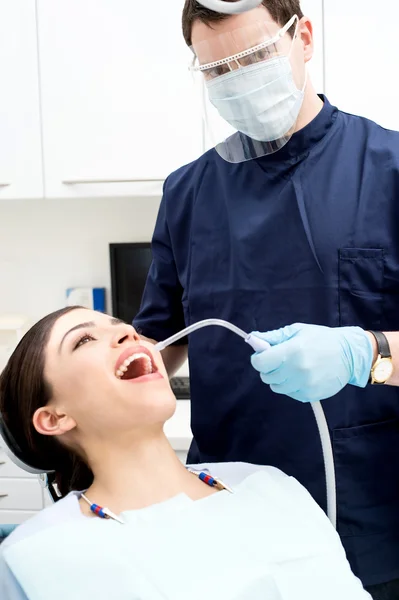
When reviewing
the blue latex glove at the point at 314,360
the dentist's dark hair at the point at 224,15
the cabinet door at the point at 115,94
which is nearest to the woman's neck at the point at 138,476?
the blue latex glove at the point at 314,360

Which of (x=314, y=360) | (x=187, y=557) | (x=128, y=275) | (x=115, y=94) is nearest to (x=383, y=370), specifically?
(x=314, y=360)

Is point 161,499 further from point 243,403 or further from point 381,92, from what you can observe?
point 381,92

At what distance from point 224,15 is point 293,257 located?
0.44 metres

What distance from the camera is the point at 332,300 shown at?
1.29m

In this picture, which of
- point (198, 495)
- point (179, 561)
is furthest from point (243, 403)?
point (179, 561)

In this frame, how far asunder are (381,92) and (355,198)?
3.62 ft

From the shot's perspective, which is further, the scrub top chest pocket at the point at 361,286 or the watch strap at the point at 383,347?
the scrub top chest pocket at the point at 361,286

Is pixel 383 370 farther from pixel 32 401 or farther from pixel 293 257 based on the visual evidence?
pixel 32 401

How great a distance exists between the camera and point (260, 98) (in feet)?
4.27

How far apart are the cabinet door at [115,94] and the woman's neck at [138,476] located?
1286 mm

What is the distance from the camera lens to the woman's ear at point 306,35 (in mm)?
1302

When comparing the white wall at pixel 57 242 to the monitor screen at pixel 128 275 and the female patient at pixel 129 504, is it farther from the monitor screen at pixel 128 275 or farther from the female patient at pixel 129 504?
the female patient at pixel 129 504

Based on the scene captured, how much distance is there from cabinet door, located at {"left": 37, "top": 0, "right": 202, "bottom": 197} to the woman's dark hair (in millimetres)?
1122

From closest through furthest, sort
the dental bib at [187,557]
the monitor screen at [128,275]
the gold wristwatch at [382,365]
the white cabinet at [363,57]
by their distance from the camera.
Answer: the dental bib at [187,557] < the gold wristwatch at [382,365] < the white cabinet at [363,57] < the monitor screen at [128,275]
